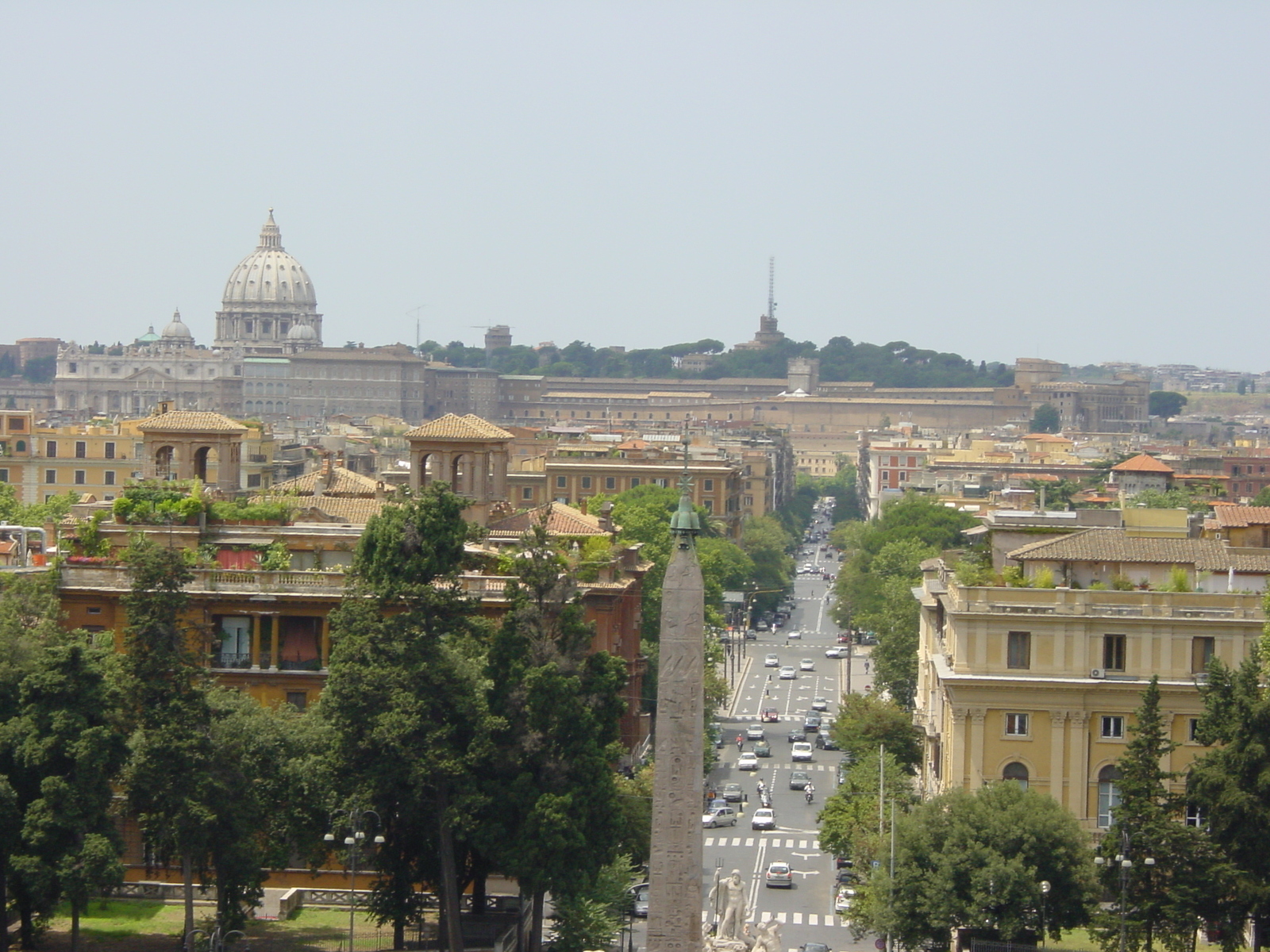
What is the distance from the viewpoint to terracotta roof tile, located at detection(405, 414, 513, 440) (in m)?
55.6

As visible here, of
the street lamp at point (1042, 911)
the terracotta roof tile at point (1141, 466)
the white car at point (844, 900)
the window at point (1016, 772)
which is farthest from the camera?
the terracotta roof tile at point (1141, 466)

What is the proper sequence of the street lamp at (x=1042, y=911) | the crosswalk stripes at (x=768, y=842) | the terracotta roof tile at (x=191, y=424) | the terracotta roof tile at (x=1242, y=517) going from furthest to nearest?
the terracotta roof tile at (x=191, y=424) < the crosswalk stripes at (x=768, y=842) < the terracotta roof tile at (x=1242, y=517) < the street lamp at (x=1042, y=911)

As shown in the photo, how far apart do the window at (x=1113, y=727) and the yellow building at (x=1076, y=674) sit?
0.02 meters

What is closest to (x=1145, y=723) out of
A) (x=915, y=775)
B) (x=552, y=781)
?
(x=552, y=781)

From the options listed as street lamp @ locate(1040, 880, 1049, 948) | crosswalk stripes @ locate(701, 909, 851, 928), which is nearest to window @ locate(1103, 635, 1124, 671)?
street lamp @ locate(1040, 880, 1049, 948)

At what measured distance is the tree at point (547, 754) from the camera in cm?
3403

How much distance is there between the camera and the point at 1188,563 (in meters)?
41.0

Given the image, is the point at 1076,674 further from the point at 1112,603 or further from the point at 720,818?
the point at 720,818

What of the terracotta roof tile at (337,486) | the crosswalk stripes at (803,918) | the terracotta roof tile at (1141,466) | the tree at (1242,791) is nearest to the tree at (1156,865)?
the tree at (1242,791)

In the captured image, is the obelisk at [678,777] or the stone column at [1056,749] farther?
the stone column at [1056,749]

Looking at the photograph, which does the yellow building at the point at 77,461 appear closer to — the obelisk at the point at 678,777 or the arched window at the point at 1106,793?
the arched window at the point at 1106,793

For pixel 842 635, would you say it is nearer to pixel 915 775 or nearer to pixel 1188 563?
pixel 915 775

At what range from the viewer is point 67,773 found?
33.3m

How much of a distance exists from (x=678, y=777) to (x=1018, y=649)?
13972 mm
